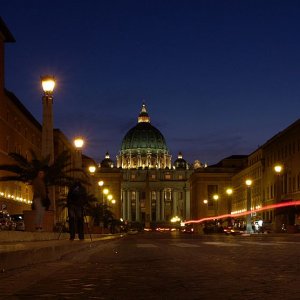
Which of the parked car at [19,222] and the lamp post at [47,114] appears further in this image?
the parked car at [19,222]

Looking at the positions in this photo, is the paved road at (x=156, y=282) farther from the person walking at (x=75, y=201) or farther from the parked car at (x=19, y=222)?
the parked car at (x=19, y=222)

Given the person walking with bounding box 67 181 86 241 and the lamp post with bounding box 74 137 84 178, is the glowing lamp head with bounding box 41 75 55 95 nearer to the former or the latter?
the person walking with bounding box 67 181 86 241

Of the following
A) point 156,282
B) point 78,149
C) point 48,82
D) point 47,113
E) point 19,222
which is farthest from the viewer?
point 78,149

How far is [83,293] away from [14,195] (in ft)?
232

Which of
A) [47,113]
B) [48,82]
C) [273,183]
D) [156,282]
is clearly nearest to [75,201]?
[48,82]

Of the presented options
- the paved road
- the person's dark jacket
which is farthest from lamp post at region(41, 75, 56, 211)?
the paved road

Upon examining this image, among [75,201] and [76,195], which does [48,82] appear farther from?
[76,195]

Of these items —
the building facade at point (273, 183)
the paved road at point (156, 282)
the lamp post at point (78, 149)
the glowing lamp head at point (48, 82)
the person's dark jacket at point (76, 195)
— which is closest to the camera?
the paved road at point (156, 282)

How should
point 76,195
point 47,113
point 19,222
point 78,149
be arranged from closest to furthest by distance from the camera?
1. point 76,195
2. point 47,113
3. point 19,222
4. point 78,149

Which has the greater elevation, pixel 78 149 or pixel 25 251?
pixel 78 149

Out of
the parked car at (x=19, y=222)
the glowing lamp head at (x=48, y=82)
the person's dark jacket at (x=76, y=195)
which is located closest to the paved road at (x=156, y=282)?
the person's dark jacket at (x=76, y=195)

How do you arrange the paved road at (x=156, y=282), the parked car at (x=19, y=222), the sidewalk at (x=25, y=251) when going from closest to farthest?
1. the paved road at (x=156, y=282)
2. the sidewalk at (x=25, y=251)
3. the parked car at (x=19, y=222)

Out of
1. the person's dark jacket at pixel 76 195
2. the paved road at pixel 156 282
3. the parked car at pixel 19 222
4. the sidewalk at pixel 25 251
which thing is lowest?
the paved road at pixel 156 282

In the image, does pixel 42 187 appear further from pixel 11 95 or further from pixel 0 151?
pixel 11 95
